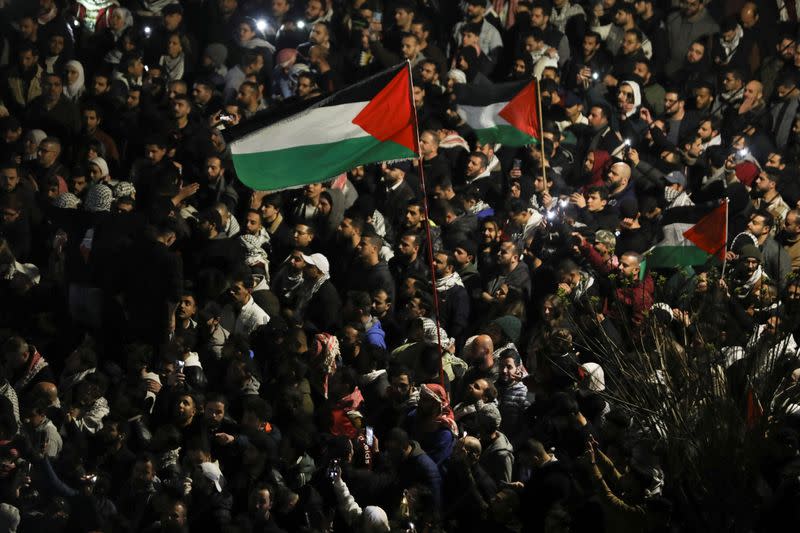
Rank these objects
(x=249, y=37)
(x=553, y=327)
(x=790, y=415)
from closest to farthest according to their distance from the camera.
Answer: (x=790, y=415)
(x=553, y=327)
(x=249, y=37)

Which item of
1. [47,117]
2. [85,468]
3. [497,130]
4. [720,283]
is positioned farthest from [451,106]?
[85,468]

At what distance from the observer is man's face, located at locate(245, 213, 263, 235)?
54.9 feet

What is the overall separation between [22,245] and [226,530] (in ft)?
14.3

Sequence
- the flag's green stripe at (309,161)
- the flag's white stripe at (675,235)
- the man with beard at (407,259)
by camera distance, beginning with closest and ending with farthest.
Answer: the flag's green stripe at (309,161), the man with beard at (407,259), the flag's white stripe at (675,235)

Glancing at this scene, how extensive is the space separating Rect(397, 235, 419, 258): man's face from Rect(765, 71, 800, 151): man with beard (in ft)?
17.5

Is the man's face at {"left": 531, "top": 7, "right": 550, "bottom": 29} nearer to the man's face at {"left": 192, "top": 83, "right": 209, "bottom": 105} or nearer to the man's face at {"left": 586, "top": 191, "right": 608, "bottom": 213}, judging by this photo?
the man's face at {"left": 586, "top": 191, "right": 608, "bottom": 213}

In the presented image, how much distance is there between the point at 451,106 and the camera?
19.3m

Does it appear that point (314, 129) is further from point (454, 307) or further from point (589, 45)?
point (589, 45)

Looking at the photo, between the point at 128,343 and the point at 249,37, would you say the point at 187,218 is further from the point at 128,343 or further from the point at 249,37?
the point at 249,37

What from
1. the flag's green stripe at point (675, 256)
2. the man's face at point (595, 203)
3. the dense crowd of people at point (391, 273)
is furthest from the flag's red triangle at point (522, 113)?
the flag's green stripe at point (675, 256)

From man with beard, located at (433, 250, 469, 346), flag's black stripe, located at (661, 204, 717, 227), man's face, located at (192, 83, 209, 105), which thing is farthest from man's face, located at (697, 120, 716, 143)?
man's face, located at (192, 83, 209, 105)

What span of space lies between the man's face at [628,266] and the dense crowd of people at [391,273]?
9cm

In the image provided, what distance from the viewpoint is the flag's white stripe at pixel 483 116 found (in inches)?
736

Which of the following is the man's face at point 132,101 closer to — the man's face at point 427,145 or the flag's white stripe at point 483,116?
the man's face at point 427,145
